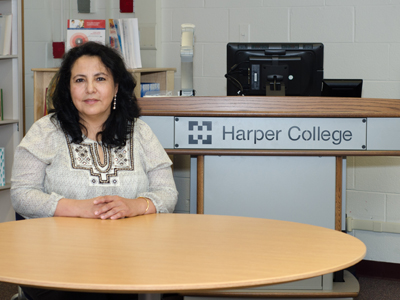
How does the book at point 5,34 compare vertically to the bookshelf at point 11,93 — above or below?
above

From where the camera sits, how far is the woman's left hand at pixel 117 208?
4.28 feet

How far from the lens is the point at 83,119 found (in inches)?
65.5

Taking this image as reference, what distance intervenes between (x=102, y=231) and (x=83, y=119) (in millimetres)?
613

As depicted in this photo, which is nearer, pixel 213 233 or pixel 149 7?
pixel 213 233

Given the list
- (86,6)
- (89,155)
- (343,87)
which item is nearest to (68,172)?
(89,155)

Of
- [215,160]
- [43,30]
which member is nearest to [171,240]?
[215,160]

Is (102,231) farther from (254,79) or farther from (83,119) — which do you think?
(254,79)

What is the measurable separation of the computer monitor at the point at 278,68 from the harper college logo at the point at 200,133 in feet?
1.29

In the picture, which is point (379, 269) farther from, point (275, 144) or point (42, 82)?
point (42, 82)

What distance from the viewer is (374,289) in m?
2.70

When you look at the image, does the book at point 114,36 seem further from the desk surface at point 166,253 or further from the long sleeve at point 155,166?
the desk surface at point 166,253

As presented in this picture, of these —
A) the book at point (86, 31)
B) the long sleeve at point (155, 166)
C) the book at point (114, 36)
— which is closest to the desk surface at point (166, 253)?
the long sleeve at point (155, 166)

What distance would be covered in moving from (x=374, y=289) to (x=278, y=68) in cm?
137

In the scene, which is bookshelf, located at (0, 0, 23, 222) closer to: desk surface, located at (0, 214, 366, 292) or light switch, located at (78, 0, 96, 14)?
light switch, located at (78, 0, 96, 14)
